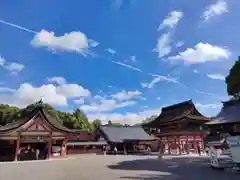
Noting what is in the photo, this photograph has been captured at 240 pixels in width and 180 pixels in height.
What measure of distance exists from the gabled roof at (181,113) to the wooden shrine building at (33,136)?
636 inches

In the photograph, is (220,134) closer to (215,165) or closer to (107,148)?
(215,165)

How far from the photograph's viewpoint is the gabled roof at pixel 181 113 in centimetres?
3529

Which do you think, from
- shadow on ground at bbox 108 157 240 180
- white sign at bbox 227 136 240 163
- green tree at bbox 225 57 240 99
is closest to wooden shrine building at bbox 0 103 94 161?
shadow on ground at bbox 108 157 240 180

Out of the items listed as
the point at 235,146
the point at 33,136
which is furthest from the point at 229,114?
the point at 33,136

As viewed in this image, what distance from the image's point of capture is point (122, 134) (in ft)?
165

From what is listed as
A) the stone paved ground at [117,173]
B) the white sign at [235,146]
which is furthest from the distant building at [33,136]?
the white sign at [235,146]

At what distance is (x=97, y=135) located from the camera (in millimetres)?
49312


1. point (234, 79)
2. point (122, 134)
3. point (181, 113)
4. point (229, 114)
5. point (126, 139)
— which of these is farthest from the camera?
point (122, 134)

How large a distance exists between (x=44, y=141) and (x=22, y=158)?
3.38 m

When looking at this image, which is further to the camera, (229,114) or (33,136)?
(33,136)

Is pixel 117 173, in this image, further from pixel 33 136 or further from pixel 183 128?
pixel 183 128

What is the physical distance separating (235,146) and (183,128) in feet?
63.3

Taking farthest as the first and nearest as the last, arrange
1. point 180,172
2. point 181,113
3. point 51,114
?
point 51,114
point 181,113
point 180,172

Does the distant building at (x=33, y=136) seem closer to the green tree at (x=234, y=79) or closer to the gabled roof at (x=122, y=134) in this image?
the gabled roof at (x=122, y=134)
